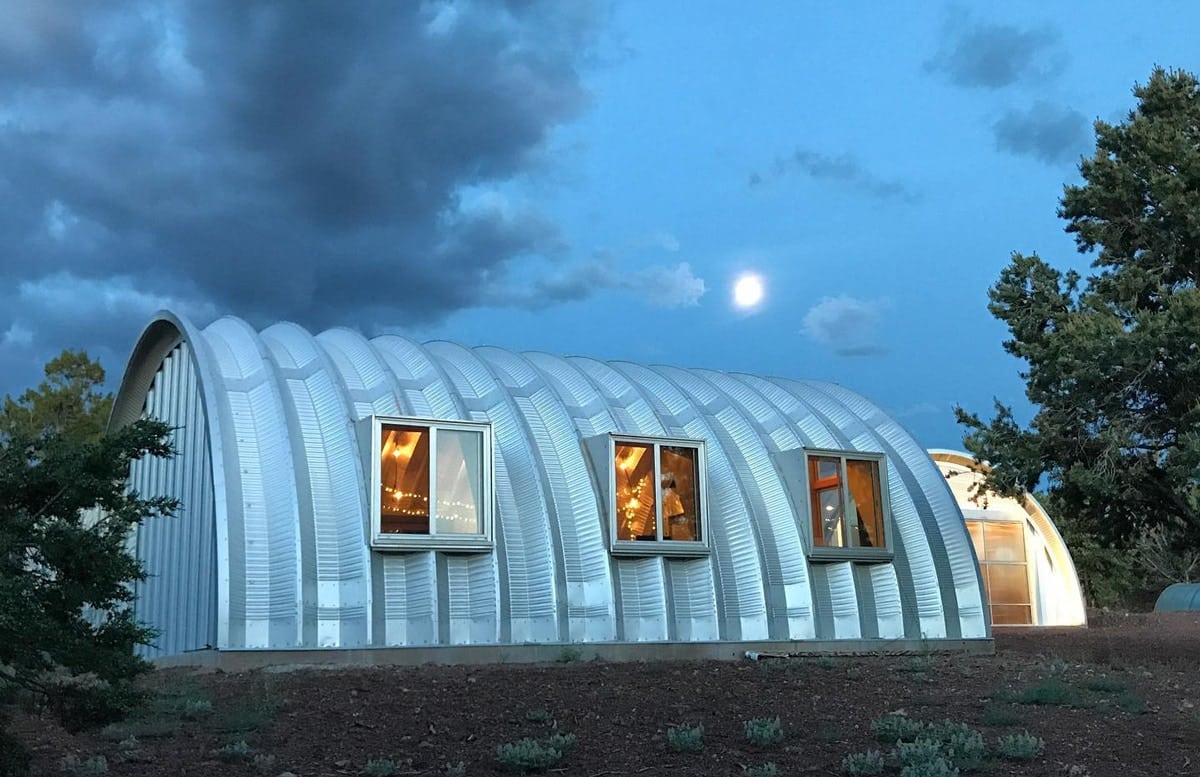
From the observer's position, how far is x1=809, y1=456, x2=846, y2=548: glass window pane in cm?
1738

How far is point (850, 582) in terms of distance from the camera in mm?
17281

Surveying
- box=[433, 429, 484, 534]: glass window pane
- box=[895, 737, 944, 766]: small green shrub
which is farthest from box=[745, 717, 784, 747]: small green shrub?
box=[433, 429, 484, 534]: glass window pane

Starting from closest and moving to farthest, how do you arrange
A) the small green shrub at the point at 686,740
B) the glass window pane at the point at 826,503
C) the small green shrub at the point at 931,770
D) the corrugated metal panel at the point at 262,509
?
the small green shrub at the point at 931,770
the small green shrub at the point at 686,740
the corrugated metal panel at the point at 262,509
the glass window pane at the point at 826,503

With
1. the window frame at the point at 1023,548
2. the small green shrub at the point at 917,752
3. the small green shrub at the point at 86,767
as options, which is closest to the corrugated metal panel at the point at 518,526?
the small green shrub at the point at 86,767

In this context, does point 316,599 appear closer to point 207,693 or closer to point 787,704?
point 207,693

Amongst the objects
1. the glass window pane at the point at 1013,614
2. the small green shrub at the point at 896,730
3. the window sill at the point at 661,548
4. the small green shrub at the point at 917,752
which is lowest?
the small green shrub at the point at 917,752

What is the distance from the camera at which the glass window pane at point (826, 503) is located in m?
17.4

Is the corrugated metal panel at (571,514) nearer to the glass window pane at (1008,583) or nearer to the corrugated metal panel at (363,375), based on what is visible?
the corrugated metal panel at (363,375)

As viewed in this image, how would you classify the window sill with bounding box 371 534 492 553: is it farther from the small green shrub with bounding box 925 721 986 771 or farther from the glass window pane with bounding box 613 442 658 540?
the small green shrub with bounding box 925 721 986 771

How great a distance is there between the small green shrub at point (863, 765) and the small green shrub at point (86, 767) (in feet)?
18.6

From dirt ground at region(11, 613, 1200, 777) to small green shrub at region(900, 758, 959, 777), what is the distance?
0.31 m

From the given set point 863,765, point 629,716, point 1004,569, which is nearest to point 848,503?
point 629,716

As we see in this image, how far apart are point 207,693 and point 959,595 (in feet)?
39.0

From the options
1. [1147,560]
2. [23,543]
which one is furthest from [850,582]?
[1147,560]
